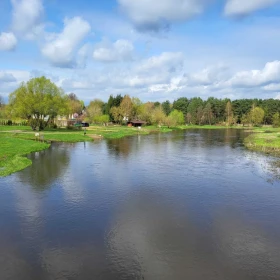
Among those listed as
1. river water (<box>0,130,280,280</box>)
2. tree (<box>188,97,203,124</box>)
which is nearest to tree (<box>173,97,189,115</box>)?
tree (<box>188,97,203,124</box>)

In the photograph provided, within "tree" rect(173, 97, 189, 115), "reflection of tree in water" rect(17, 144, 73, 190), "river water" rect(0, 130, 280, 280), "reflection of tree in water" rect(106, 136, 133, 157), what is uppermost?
"tree" rect(173, 97, 189, 115)

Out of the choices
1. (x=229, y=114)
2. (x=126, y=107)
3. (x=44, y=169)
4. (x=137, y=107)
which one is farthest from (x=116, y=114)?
(x=44, y=169)

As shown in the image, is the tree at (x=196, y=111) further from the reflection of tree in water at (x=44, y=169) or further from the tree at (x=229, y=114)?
the reflection of tree in water at (x=44, y=169)

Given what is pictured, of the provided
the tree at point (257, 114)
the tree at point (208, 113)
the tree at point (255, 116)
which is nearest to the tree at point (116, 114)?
the tree at point (208, 113)

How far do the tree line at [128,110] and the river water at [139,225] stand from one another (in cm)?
4964

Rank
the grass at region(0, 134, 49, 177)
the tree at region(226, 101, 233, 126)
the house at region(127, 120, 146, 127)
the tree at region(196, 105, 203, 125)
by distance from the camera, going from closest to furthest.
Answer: the grass at region(0, 134, 49, 177), the house at region(127, 120, 146, 127), the tree at region(226, 101, 233, 126), the tree at region(196, 105, 203, 125)

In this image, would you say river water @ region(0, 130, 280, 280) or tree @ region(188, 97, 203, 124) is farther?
tree @ region(188, 97, 203, 124)

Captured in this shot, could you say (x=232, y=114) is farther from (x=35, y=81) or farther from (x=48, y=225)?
(x=48, y=225)

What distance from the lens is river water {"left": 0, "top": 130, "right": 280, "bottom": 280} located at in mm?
11773

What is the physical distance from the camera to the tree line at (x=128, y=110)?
7531 centimetres

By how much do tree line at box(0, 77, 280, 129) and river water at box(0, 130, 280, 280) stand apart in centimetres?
4964

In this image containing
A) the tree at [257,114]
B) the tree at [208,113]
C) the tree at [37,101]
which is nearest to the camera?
the tree at [37,101]

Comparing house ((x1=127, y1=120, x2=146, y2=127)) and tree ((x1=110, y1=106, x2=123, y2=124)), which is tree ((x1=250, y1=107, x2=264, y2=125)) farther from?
tree ((x1=110, y1=106, x2=123, y2=124))

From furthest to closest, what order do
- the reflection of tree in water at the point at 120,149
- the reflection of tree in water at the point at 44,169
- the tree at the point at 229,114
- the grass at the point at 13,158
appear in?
the tree at the point at 229,114 → the reflection of tree in water at the point at 120,149 → the grass at the point at 13,158 → the reflection of tree in water at the point at 44,169
